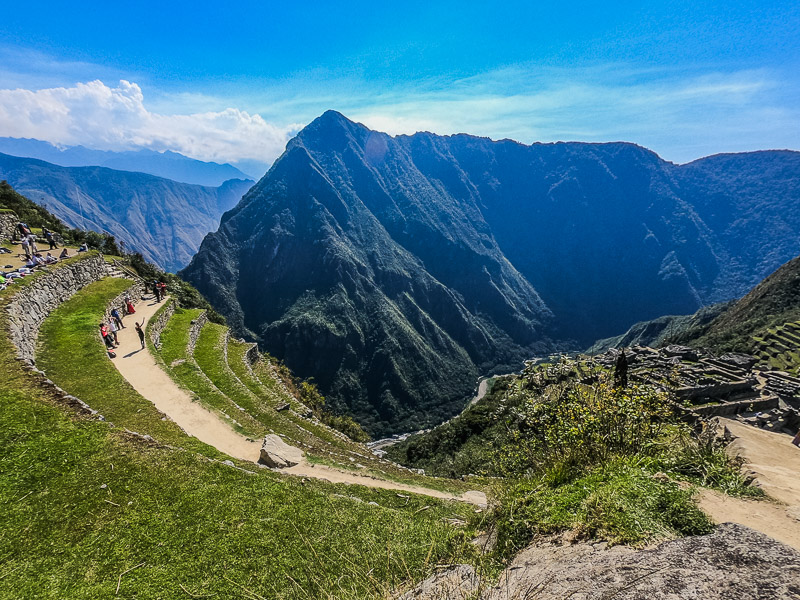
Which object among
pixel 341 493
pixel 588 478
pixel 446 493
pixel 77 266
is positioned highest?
pixel 77 266

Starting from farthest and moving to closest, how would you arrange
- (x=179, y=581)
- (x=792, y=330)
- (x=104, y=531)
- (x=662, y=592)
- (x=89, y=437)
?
(x=792, y=330) → (x=89, y=437) → (x=104, y=531) → (x=179, y=581) → (x=662, y=592)

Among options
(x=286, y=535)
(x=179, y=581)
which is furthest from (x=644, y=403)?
(x=179, y=581)

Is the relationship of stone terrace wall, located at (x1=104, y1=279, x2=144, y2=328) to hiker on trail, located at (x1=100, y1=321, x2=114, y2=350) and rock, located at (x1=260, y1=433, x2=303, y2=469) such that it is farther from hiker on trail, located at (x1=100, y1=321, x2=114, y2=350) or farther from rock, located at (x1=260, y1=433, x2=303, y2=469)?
rock, located at (x1=260, y1=433, x2=303, y2=469)

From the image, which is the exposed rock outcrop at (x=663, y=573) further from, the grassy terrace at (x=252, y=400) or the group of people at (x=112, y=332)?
the group of people at (x=112, y=332)

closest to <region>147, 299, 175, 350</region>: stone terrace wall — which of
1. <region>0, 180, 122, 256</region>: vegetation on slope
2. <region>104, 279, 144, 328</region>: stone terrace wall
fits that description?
<region>104, 279, 144, 328</region>: stone terrace wall

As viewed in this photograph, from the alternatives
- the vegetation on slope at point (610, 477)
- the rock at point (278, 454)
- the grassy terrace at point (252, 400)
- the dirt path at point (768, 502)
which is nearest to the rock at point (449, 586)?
the vegetation on slope at point (610, 477)

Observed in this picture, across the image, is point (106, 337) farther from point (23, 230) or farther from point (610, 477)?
point (610, 477)

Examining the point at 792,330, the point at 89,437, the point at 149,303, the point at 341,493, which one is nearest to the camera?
the point at 89,437

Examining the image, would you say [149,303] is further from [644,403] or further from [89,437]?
[644,403]
